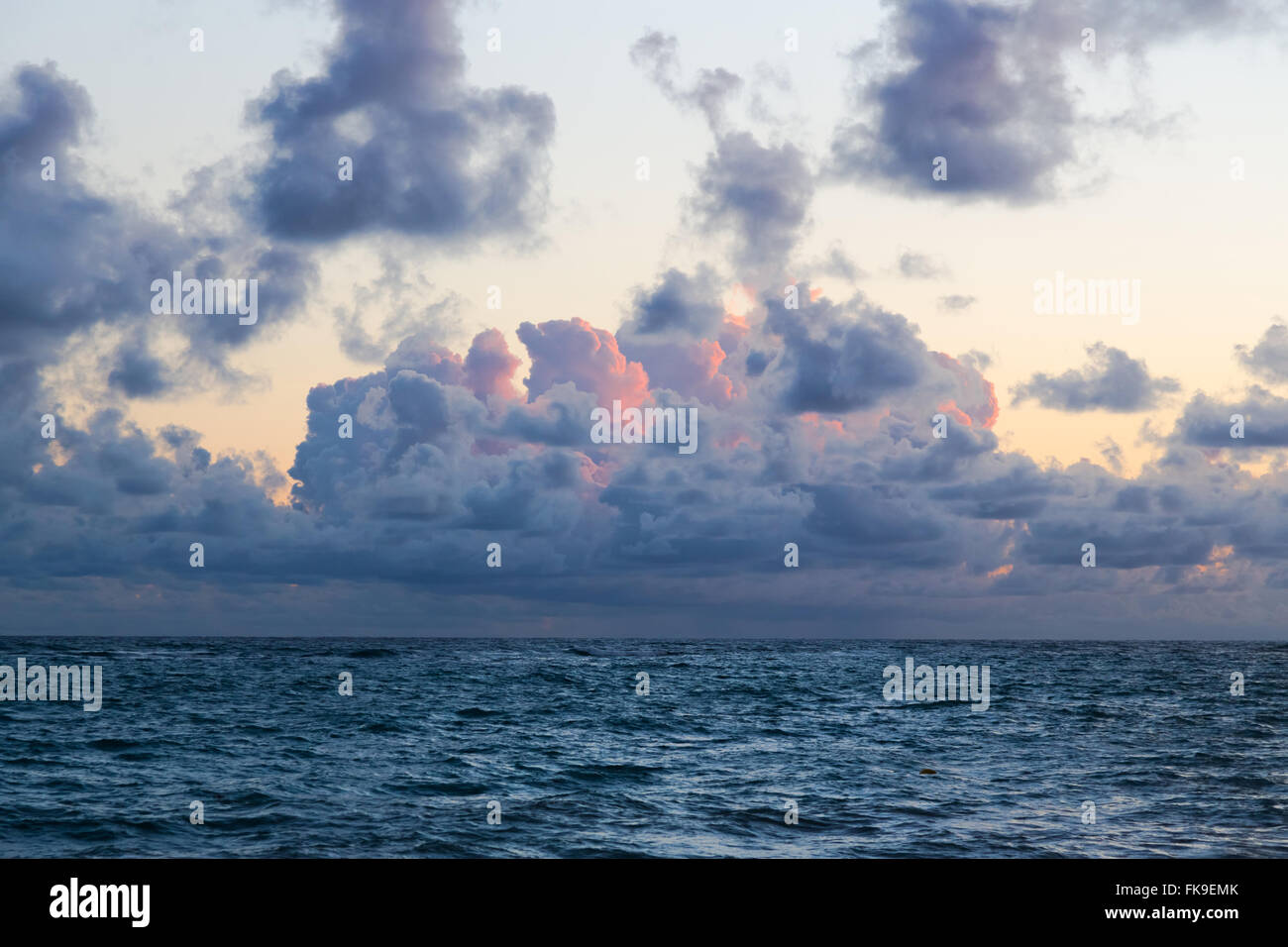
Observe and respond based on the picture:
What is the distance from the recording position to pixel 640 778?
117ft

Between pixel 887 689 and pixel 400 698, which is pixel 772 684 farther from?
pixel 400 698

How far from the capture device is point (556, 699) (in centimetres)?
7412

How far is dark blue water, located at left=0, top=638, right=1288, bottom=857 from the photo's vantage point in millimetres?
25875

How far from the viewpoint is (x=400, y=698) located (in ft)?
243

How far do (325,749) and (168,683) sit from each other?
175 ft

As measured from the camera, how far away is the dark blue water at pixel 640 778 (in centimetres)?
2588

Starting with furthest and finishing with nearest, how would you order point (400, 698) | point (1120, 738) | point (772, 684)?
point (772, 684)
point (400, 698)
point (1120, 738)
